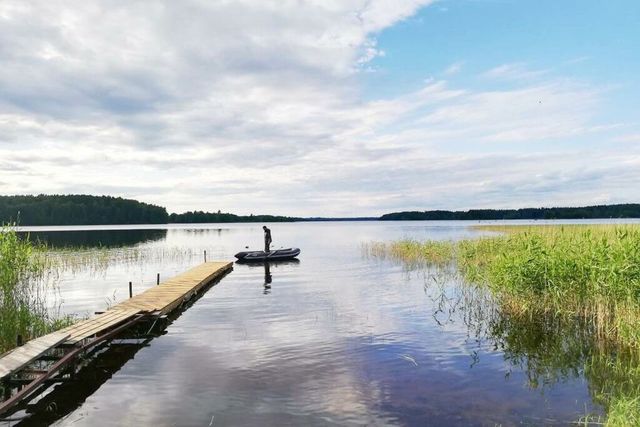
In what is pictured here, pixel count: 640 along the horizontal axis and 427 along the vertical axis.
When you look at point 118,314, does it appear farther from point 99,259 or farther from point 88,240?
point 88,240

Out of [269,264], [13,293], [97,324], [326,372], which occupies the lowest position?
[326,372]

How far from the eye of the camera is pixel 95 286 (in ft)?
85.7

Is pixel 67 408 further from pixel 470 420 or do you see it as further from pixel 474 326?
pixel 474 326

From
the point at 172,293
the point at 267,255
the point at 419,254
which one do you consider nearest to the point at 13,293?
the point at 172,293

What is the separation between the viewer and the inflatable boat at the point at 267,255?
3991 centimetres

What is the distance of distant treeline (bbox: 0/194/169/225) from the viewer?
13181 cm

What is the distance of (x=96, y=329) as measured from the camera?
1289 centimetres

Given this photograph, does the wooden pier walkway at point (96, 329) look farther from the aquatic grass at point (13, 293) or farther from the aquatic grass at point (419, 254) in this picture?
the aquatic grass at point (419, 254)

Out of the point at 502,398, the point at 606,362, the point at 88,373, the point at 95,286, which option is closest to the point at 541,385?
the point at 502,398

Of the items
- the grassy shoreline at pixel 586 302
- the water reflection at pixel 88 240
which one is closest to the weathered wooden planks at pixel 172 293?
the grassy shoreline at pixel 586 302

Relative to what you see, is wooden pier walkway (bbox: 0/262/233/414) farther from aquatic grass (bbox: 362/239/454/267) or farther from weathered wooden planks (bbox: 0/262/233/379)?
aquatic grass (bbox: 362/239/454/267)

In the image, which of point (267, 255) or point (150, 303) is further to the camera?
point (267, 255)

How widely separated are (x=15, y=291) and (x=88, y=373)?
3.56m

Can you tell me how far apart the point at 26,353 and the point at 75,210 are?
15026 cm
